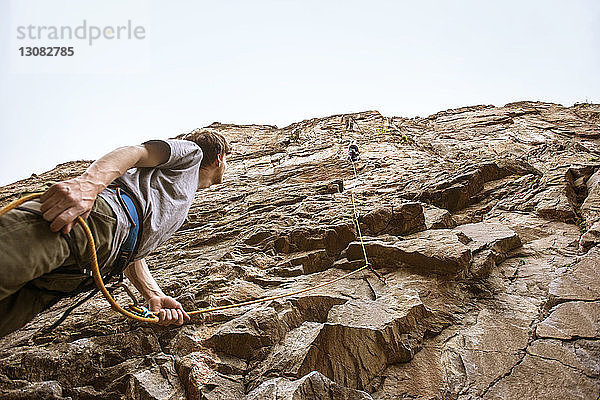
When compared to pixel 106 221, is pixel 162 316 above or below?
below

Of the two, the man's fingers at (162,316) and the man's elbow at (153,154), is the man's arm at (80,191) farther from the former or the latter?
the man's fingers at (162,316)

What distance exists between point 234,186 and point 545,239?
6.44m

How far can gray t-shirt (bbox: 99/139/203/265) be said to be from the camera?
248cm

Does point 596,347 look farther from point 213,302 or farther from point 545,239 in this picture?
point 213,302

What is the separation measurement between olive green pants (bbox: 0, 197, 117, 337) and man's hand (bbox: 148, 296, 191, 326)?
2.16 feet

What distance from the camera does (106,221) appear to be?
2295 millimetres

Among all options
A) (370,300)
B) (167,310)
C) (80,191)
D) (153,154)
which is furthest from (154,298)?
(370,300)

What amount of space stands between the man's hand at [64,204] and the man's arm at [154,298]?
1.35 meters

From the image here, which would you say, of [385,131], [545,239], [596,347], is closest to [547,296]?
[596,347]

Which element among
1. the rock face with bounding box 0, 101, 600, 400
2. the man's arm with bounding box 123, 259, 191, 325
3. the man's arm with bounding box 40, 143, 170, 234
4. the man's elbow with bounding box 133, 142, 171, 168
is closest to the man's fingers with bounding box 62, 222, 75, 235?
the man's arm with bounding box 40, 143, 170, 234

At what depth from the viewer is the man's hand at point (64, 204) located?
1995mm

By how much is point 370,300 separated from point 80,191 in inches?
127

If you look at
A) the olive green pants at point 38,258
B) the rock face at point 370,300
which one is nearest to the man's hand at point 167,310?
the rock face at point 370,300

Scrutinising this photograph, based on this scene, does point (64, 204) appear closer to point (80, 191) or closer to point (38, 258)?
point (80, 191)
